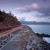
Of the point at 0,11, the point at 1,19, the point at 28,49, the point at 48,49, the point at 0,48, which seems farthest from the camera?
the point at 0,11

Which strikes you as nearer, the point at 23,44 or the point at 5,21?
the point at 23,44

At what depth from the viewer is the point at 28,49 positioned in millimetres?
19094

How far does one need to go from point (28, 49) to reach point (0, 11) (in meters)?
→ 27.7

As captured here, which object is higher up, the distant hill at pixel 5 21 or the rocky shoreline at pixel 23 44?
the distant hill at pixel 5 21

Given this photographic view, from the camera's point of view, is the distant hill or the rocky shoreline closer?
the rocky shoreline

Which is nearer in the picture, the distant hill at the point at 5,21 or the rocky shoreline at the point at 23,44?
the rocky shoreline at the point at 23,44

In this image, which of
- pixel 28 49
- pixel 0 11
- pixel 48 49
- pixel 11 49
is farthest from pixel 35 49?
pixel 0 11

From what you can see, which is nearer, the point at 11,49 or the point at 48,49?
the point at 11,49

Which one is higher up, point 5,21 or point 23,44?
point 5,21

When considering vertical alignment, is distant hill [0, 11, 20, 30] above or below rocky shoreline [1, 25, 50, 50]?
above

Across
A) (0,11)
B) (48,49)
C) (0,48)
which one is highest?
(0,11)

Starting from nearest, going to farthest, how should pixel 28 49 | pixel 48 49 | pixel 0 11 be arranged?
1. pixel 28 49
2. pixel 48 49
3. pixel 0 11

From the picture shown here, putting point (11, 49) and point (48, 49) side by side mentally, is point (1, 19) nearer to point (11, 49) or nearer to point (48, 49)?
point (48, 49)

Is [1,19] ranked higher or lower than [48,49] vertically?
higher
